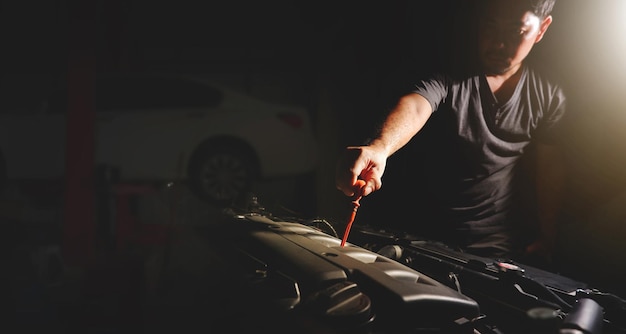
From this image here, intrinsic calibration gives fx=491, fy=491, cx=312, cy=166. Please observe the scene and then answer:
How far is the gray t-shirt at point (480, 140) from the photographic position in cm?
223

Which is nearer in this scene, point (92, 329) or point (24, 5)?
point (92, 329)

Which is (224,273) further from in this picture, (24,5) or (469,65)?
(24,5)

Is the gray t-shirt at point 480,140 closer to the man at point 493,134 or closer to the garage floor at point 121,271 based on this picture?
the man at point 493,134

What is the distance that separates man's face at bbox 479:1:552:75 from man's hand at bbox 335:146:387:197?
1.29 meters

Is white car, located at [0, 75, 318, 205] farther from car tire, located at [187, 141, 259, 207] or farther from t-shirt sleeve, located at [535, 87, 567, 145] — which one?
t-shirt sleeve, located at [535, 87, 567, 145]

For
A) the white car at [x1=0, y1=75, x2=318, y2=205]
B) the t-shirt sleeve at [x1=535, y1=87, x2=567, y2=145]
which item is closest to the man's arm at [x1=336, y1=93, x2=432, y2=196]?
the t-shirt sleeve at [x1=535, y1=87, x2=567, y2=145]

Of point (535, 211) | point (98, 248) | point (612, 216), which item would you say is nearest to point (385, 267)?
point (535, 211)

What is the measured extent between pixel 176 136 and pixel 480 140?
2802 mm

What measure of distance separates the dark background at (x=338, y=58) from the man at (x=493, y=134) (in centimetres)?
16

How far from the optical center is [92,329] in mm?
2158

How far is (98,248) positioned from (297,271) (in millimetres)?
3049

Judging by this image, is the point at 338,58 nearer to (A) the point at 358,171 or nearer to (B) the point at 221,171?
(B) the point at 221,171

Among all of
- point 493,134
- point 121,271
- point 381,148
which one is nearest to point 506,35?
point 493,134

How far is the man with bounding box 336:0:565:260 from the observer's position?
223 centimetres
